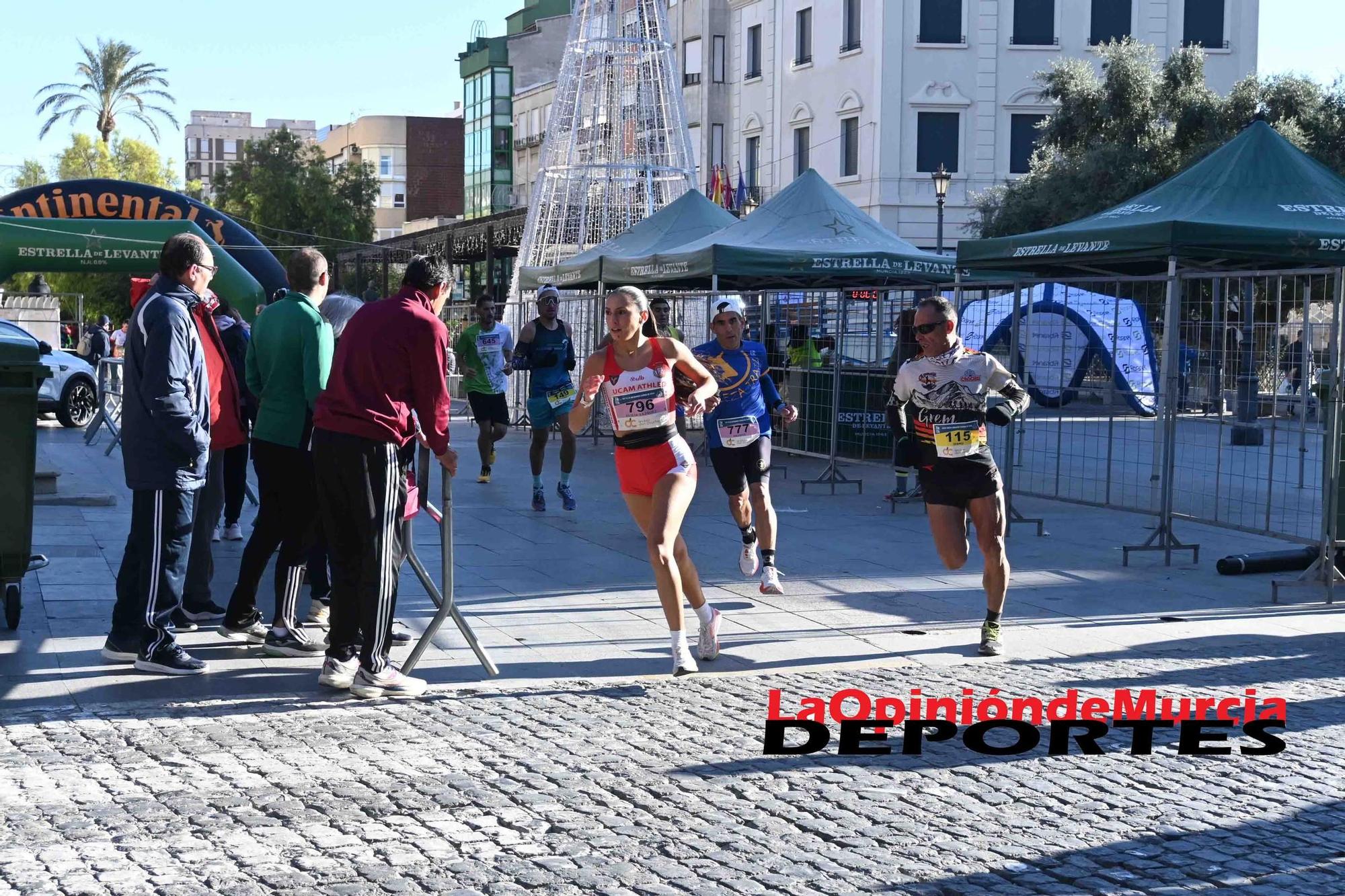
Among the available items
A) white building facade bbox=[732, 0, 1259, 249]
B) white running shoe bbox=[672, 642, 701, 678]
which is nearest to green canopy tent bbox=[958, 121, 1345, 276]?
white running shoe bbox=[672, 642, 701, 678]

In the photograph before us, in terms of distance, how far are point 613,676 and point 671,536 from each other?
715 mm

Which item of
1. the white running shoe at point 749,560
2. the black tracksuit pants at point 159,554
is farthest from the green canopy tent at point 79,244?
the black tracksuit pants at point 159,554

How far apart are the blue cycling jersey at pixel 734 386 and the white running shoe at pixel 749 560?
2.13ft

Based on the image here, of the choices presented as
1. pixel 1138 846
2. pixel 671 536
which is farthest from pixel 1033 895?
pixel 671 536

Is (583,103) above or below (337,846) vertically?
above

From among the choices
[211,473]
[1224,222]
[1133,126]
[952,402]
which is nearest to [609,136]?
[1133,126]

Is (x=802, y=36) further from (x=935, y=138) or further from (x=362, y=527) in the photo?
(x=362, y=527)

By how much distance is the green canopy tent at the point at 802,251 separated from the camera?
1772cm

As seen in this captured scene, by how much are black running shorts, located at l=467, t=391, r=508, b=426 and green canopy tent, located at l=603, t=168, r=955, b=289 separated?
3474mm

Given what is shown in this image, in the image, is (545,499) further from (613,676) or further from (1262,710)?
(1262,710)

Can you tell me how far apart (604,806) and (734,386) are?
4862mm

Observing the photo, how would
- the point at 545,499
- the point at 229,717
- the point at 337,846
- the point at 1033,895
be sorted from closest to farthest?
the point at 1033,895 → the point at 337,846 → the point at 229,717 → the point at 545,499

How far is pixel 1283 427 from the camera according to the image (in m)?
10.4

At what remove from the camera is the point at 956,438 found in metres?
7.94
